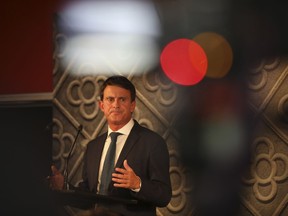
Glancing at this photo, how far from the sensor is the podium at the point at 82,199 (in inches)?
74.0

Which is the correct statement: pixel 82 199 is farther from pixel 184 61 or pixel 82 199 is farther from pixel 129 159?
pixel 184 61

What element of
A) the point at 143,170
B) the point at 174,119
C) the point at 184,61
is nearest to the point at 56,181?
the point at 143,170

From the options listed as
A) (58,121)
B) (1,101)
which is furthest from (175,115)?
(1,101)

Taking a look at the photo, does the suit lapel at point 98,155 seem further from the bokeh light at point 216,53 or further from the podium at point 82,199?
the bokeh light at point 216,53

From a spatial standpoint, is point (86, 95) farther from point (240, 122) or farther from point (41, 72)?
point (240, 122)

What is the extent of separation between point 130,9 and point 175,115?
673 millimetres

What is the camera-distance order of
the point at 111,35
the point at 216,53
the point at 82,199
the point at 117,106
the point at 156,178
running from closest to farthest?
the point at 82,199, the point at 156,178, the point at 117,106, the point at 216,53, the point at 111,35

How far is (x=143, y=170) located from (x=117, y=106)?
0.35 meters

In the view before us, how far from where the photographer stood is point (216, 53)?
8.26 ft

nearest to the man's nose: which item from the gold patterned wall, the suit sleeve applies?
the suit sleeve

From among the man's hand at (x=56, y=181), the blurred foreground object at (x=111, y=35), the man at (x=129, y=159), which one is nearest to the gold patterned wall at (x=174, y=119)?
the blurred foreground object at (x=111, y=35)

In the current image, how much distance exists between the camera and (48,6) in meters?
3.14

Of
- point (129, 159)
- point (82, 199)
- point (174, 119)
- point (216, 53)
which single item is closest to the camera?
point (82, 199)

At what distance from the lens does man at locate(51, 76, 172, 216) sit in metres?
2.11
